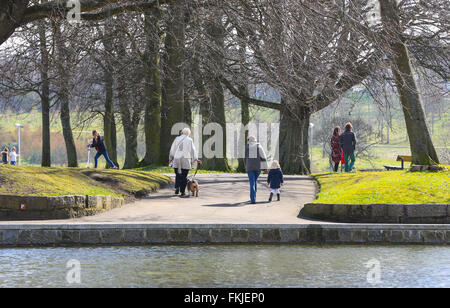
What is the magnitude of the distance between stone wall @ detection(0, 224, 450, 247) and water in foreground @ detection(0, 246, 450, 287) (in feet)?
1.01

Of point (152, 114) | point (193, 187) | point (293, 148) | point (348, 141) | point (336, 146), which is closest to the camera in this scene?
point (193, 187)

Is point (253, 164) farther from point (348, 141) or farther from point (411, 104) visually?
point (348, 141)

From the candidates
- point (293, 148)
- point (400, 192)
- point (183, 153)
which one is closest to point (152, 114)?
point (293, 148)

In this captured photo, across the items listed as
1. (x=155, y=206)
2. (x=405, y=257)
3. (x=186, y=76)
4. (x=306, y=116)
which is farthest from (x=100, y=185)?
(x=306, y=116)

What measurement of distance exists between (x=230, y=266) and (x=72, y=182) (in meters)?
7.08

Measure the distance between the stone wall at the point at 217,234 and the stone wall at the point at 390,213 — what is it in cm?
89

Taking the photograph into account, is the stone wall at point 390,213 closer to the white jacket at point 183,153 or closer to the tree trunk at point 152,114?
the white jacket at point 183,153

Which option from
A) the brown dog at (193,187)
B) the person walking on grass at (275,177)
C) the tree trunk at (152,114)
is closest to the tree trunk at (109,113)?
the tree trunk at (152,114)

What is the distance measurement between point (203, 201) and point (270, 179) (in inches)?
70.4

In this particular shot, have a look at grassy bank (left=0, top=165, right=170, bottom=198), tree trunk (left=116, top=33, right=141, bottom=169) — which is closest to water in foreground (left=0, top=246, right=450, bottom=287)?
grassy bank (left=0, top=165, right=170, bottom=198)

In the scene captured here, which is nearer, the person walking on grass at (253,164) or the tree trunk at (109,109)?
the person walking on grass at (253,164)

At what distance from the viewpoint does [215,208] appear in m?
15.0

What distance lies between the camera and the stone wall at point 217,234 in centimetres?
Result: 1142

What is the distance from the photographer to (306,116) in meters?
29.2
